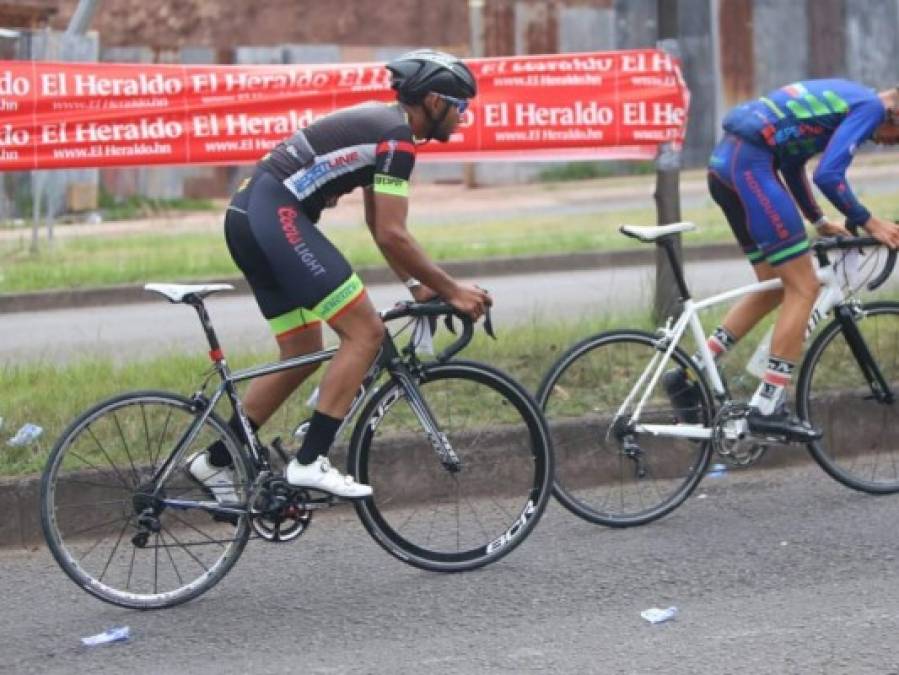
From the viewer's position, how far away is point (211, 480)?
17.6 feet

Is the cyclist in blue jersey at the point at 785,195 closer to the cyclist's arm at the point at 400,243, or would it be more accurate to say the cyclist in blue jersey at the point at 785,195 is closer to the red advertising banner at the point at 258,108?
the cyclist's arm at the point at 400,243

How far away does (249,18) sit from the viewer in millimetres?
25922

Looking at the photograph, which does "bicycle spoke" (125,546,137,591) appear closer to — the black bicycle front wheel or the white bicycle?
the black bicycle front wheel

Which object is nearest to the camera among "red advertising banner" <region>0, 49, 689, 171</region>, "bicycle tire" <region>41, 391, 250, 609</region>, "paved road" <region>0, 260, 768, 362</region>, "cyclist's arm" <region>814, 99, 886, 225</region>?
"bicycle tire" <region>41, 391, 250, 609</region>

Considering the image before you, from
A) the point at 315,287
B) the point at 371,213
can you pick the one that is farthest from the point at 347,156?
the point at 315,287

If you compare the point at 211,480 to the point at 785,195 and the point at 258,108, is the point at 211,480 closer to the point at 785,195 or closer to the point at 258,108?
the point at 785,195

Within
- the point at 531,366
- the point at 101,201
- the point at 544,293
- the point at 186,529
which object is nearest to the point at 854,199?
the point at 531,366

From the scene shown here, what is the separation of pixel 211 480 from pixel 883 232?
287cm

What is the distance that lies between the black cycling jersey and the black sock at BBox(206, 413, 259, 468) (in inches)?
30.8

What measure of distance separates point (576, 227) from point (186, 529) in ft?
43.5

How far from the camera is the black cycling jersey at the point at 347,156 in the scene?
5.20 metres

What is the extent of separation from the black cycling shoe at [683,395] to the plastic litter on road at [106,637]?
2440 millimetres

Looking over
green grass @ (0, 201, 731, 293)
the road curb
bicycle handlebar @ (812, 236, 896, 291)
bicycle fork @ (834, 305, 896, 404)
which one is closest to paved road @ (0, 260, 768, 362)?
the road curb

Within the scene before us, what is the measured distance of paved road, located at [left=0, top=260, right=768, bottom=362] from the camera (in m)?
10.4
